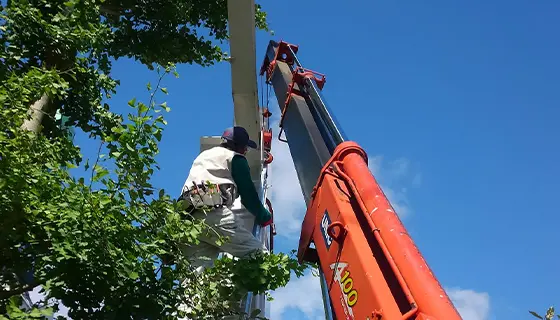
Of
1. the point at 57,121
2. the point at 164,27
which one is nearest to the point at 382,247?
the point at 57,121

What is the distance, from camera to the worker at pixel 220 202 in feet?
12.0

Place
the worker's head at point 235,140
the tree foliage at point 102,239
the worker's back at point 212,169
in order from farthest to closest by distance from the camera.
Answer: the worker's head at point 235,140 → the worker's back at point 212,169 → the tree foliage at point 102,239

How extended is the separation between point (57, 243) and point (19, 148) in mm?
636

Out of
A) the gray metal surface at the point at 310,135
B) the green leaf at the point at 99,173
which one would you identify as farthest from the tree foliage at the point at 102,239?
the gray metal surface at the point at 310,135

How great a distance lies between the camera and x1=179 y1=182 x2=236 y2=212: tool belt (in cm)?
368

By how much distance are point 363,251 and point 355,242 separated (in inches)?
3.4

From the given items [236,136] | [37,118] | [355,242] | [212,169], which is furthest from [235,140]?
[355,242]

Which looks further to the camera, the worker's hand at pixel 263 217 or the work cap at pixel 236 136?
the work cap at pixel 236 136

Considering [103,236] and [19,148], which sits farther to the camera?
[19,148]

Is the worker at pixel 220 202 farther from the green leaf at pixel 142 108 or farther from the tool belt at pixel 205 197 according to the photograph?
the green leaf at pixel 142 108

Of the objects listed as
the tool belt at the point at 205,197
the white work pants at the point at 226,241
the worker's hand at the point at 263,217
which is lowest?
the white work pants at the point at 226,241

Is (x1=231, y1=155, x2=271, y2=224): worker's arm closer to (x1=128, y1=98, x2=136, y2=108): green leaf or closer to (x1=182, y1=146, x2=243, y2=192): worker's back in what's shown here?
(x1=182, y1=146, x2=243, y2=192): worker's back

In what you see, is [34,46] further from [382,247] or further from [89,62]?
[382,247]

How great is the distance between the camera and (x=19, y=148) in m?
3.06
